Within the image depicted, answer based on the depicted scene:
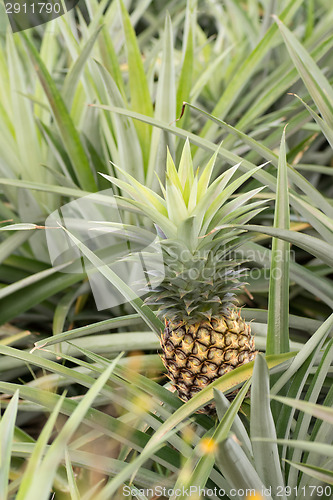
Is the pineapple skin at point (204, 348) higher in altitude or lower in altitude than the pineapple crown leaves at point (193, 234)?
lower

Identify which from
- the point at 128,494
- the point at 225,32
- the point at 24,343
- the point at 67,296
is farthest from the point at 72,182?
the point at 225,32

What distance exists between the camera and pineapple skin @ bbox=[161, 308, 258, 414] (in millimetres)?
567

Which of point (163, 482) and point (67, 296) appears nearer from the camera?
point (163, 482)

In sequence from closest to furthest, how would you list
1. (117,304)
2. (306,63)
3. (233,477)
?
(233,477) < (306,63) < (117,304)

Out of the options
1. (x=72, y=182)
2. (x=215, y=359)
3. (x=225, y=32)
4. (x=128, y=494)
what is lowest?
(x=128, y=494)

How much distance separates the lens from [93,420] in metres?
0.56

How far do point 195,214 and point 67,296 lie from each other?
48cm

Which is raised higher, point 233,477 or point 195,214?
point 195,214

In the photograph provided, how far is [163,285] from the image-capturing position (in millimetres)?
568

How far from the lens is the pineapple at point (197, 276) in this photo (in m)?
0.54

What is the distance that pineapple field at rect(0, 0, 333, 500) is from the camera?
0.50 m

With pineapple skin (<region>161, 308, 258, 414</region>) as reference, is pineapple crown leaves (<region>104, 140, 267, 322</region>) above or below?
above

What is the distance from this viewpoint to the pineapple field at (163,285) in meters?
0.50

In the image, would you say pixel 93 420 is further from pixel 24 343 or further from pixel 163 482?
pixel 24 343
